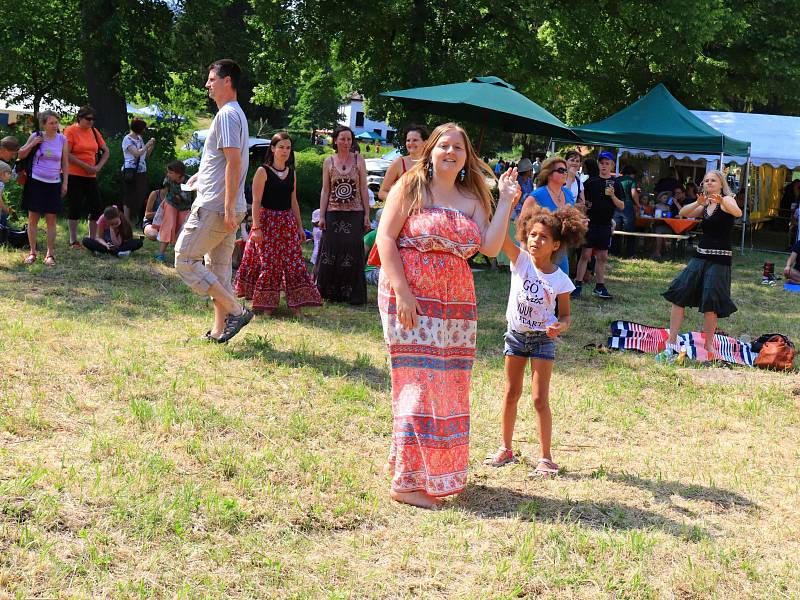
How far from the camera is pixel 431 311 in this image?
183 inches

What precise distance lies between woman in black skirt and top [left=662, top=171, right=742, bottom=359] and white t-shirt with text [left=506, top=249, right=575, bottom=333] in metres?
3.36

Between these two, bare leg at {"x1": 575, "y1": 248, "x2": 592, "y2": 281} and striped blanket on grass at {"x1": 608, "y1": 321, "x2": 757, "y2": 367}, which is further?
bare leg at {"x1": 575, "y1": 248, "x2": 592, "y2": 281}

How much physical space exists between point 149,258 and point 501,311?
4538mm

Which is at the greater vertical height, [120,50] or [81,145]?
[120,50]

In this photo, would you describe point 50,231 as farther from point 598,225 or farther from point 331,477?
point 598,225

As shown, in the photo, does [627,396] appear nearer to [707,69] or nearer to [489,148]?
[489,148]

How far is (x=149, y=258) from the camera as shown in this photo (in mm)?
11406

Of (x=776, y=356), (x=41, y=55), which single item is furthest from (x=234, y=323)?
(x=41, y=55)

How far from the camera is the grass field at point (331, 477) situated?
384 cm

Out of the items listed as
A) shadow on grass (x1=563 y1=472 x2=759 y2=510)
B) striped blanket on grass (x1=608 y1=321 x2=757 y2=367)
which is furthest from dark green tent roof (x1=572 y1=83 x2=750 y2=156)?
shadow on grass (x1=563 y1=472 x2=759 y2=510)

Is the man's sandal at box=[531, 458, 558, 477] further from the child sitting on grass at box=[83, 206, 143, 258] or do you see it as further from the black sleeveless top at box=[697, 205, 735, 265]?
the child sitting on grass at box=[83, 206, 143, 258]

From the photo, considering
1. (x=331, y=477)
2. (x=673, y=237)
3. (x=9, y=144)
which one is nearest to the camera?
(x=331, y=477)

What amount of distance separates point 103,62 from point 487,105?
29.0 ft

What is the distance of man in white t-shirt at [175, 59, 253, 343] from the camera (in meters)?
6.73
